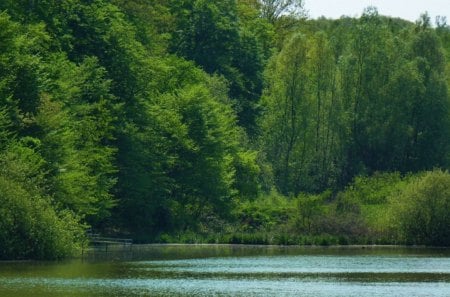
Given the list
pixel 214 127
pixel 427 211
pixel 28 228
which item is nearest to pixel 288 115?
pixel 214 127

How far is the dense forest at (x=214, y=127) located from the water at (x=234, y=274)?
17.6 feet

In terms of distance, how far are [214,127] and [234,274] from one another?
3964cm

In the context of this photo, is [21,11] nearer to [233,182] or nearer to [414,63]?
[233,182]

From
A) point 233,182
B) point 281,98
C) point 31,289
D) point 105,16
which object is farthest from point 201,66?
point 31,289

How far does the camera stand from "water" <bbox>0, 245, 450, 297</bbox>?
163 ft

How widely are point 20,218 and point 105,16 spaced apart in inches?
1241

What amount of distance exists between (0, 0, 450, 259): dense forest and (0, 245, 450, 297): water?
5.36m

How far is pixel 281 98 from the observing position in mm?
122375

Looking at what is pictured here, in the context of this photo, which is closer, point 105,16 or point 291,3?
point 105,16

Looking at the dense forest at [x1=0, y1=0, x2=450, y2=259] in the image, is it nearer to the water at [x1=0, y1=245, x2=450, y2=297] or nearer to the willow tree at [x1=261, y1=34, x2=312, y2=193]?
the willow tree at [x1=261, y1=34, x2=312, y2=193]

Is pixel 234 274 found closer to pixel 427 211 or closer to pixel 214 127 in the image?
pixel 427 211

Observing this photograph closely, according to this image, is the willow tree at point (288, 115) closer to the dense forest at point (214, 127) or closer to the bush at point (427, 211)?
the dense forest at point (214, 127)

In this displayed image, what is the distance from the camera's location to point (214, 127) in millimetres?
99375

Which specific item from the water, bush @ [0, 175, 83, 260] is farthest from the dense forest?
the water
